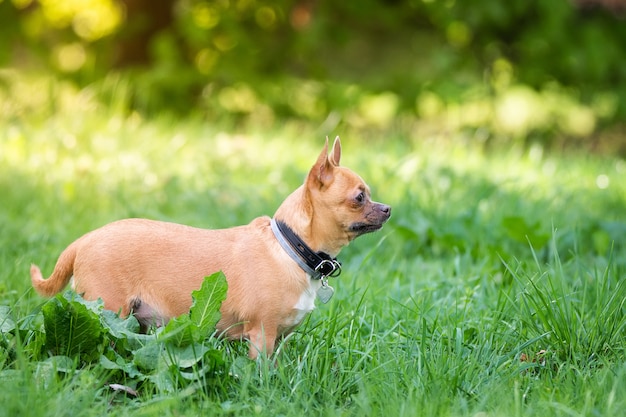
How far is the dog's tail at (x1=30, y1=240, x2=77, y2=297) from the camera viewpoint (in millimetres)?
3137

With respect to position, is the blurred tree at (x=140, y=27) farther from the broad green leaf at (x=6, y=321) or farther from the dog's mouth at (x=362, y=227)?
the dog's mouth at (x=362, y=227)

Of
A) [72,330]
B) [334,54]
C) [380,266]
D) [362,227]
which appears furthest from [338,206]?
[334,54]

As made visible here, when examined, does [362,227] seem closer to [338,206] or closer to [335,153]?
[338,206]

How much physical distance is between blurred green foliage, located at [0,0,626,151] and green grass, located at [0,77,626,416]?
0.56 meters

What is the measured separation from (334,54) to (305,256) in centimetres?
590

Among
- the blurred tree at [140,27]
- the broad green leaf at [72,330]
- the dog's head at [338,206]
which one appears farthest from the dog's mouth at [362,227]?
the blurred tree at [140,27]

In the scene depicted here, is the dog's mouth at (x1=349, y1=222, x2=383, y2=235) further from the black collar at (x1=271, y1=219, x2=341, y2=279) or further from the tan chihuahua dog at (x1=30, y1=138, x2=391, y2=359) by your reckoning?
the black collar at (x1=271, y1=219, x2=341, y2=279)

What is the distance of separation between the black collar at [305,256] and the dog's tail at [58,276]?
84 centimetres

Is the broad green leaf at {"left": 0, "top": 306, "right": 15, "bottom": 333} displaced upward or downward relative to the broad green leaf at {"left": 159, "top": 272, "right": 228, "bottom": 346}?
downward

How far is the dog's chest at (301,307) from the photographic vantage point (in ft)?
9.78

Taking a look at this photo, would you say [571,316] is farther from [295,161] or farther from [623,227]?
[295,161]

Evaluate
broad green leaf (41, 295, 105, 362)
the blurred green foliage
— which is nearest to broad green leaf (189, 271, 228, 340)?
broad green leaf (41, 295, 105, 362)

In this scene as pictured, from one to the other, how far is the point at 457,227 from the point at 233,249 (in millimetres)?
2125

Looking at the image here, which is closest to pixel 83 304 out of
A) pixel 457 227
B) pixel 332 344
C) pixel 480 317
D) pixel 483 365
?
pixel 332 344
